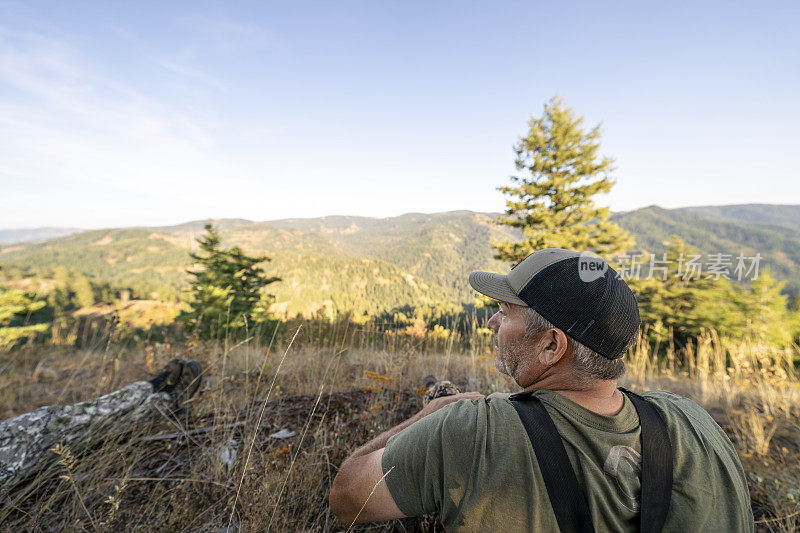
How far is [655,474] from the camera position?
0.98 m

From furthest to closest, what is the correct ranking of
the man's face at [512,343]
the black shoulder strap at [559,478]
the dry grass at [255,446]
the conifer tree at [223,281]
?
1. the conifer tree at [223,281]
2. the dry grass at [255,446]
3. the man's face at [512,343]
4. the black shoulder strap at [559,478]

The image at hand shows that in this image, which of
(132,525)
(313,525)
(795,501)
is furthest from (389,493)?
(795,501)

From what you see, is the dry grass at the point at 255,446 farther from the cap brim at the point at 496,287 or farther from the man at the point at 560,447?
the cap brim at the point at 496,287

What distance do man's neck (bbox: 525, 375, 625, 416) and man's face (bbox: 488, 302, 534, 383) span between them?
5.1 inches

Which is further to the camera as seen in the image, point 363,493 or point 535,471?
point 363,493

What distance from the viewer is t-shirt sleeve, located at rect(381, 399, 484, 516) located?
38.4 inches

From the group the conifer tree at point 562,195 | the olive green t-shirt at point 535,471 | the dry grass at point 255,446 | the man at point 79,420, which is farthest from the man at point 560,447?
the conifer tree at point 562,195

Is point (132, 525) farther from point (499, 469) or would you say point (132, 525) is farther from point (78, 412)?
point (499, 469)

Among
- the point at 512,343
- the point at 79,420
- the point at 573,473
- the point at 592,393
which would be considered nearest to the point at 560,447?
the point at 573,473

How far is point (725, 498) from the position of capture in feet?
3.36

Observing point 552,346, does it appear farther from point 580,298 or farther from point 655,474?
point 655,474

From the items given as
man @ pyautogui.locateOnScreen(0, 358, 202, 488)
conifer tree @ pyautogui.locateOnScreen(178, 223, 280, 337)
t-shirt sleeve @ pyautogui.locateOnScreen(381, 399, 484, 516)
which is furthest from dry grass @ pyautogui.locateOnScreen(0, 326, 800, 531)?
conifer tree @ pyautogui.locateOnScreen(178, 223, 280, 337)

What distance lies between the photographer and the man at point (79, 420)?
171 centimetres

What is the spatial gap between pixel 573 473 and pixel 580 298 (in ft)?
1.83
